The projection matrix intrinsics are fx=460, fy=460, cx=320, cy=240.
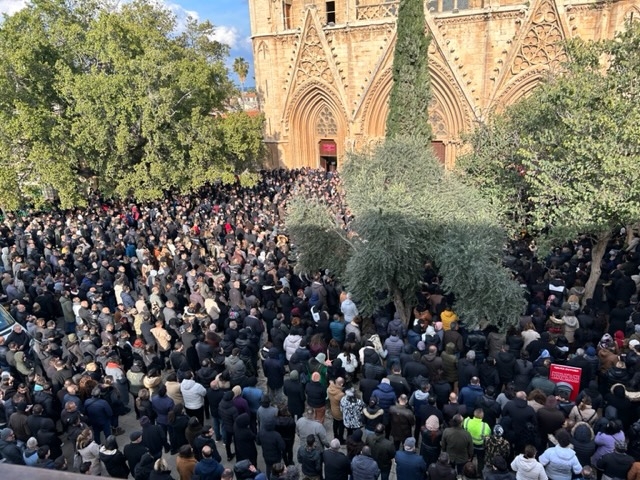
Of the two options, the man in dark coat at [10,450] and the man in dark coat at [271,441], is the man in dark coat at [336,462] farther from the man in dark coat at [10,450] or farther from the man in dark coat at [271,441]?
the man in dark coat at [10,450]

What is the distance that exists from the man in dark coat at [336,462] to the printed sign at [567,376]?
3966mm

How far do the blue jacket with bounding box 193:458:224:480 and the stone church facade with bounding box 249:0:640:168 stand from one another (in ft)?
60.1

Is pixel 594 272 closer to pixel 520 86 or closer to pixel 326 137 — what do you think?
pixel 520 86

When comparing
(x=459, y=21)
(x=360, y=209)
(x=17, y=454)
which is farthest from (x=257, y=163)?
(x=17, y=454)

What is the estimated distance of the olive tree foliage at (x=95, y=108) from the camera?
17.6 meters

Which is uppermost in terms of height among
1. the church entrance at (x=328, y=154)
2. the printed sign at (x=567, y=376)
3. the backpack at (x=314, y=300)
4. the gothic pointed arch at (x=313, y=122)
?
the gothic pointed arch at (x=313, y=122)

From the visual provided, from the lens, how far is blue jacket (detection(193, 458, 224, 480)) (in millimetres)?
5879

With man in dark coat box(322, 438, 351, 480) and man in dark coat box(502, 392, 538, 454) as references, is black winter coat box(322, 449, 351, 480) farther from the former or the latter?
man in dark coat box(502, 392, 538, 454)

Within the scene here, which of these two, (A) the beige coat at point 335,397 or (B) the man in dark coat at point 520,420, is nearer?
(B) the man in dark coat at point 520,420

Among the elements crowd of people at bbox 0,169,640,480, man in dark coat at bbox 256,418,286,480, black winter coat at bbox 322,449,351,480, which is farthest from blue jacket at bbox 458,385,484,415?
man in dark coat at bbox 256,418,286,480

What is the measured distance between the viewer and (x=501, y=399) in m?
7.12

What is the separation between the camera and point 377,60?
2519cm

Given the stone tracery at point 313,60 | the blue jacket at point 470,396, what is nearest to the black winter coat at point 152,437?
the blue jacket at point 470,396

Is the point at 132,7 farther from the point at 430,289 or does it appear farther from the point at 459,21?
the point at 430,289
